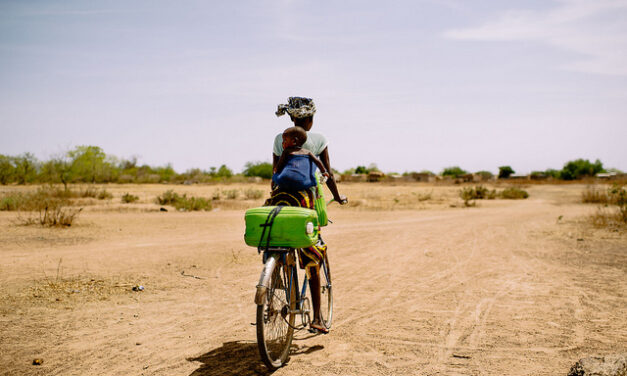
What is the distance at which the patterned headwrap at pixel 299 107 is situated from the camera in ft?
14.6

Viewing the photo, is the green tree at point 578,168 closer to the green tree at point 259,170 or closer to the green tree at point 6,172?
the green tree at point 259,170

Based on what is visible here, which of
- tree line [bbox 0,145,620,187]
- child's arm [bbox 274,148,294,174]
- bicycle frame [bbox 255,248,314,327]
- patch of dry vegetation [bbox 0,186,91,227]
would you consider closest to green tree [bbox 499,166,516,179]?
tree line [bbox 0,145,620,187]

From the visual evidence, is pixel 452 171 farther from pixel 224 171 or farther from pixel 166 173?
pixel 166 173

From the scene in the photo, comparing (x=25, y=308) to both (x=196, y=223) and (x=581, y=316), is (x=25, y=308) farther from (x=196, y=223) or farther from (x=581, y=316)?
(x=196, y=223)

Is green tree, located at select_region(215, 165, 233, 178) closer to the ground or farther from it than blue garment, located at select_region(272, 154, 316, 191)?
farther from it

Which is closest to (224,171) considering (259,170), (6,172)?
(259,170)

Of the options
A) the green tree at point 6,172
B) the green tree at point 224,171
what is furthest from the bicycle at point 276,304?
the green tree at point 224,171

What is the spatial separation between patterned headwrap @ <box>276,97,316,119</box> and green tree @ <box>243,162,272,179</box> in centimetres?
6172

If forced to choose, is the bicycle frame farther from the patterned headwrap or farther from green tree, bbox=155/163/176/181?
green tree, bbox=155/163/176/181

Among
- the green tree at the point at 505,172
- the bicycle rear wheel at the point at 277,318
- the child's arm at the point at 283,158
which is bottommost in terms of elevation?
the bicycle rear wheel at the point at 277,318

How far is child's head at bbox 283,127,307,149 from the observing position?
4223 millimetres

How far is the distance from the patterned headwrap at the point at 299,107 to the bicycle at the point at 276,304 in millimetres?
1220

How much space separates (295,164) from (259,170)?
6479 cm

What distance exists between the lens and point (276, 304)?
4035 mm
